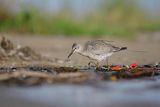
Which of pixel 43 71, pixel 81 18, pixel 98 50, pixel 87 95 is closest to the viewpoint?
pixel 87 95

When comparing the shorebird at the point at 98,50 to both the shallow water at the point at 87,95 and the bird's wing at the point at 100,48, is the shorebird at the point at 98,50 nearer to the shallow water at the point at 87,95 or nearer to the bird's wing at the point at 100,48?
the bird's wing at the point at 100,48

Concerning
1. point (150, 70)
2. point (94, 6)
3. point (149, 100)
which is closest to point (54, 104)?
point (149, 100)

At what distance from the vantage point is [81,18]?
21.0 meters

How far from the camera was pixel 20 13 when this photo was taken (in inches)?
768

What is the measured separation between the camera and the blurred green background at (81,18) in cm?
1984

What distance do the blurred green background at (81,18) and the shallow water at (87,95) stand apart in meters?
10.5

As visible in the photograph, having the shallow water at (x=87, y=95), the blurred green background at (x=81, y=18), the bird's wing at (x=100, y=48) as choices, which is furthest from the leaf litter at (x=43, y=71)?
the blurred green background at (x=81, y=18)

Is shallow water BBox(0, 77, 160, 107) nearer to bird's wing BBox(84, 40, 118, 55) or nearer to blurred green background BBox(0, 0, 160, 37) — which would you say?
bird's wing BBox(84, 40, 118, 55)

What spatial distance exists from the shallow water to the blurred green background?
10533mm

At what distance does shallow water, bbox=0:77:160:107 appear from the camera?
7879 millimetres

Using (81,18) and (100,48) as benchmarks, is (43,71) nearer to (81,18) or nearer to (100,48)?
(100,48)

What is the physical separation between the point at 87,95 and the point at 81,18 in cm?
1269

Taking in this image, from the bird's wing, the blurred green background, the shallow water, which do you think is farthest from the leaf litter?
the blurred green background

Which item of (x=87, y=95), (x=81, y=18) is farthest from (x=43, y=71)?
(x=81, y=18)
